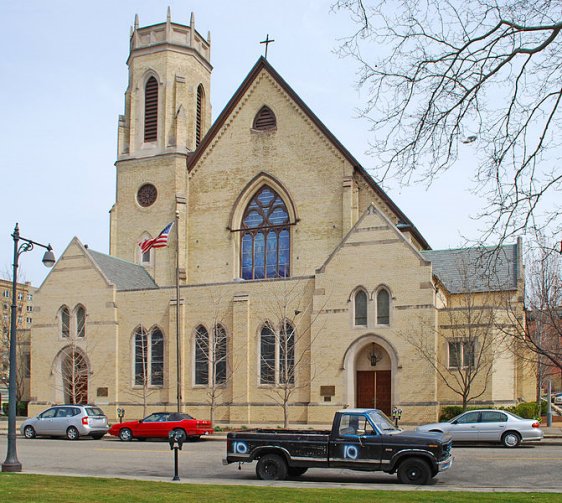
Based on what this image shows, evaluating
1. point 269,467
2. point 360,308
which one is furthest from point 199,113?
point 269,467

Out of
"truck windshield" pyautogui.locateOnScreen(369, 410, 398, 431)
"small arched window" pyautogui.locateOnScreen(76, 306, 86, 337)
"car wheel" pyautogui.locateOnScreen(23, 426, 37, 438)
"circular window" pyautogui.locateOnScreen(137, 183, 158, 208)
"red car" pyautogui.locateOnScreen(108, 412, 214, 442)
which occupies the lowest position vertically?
"car wheel" pyautogui.locateOnScreen(23, 426, 37, 438)

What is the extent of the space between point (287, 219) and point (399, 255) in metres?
9.02

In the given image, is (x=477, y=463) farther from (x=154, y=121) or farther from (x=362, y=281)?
(x=154, y=121)

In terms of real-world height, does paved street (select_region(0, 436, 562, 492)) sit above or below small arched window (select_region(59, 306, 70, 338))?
below

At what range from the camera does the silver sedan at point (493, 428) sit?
1075 inches

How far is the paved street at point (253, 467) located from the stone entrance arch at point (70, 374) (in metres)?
15.9

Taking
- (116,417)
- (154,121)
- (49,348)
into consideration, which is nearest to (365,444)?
(116,417)

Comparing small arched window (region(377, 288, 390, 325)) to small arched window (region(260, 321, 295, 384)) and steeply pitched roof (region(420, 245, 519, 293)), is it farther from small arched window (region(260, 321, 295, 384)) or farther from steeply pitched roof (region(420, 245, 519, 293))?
small arched window (region(260, 321, 295, 384))

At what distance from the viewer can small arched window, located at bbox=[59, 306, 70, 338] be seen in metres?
46.1

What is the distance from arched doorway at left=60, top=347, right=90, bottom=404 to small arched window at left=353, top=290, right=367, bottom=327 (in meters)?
15.1

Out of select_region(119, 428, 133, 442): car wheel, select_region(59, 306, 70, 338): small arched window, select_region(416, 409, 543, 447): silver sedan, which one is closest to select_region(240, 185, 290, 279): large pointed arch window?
select_region(59, 306, 70, 338): small arched window

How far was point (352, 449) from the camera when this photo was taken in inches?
744

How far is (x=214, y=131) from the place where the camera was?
47875 millimetres

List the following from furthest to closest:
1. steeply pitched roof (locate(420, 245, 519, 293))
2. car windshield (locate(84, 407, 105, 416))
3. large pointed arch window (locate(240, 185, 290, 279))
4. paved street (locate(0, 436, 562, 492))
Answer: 1. large pointed arch window (locate(240, 185, 290, 279))
2. steeply pitched roof (locate(420, 245, 519, 293))
3. car windshield (locate(84, 407, 105, 416))
4. paved street (locate(0, 436, 562, 492))
